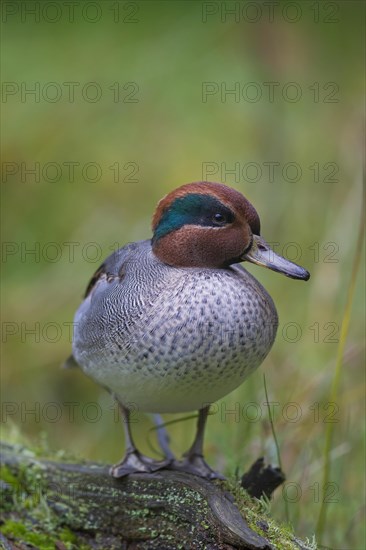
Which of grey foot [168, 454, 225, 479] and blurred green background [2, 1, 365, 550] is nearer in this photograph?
grey foot [168, 454, 225, 479]

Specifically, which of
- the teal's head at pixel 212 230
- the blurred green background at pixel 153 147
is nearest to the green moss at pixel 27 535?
the teal's head at pixel 212 230

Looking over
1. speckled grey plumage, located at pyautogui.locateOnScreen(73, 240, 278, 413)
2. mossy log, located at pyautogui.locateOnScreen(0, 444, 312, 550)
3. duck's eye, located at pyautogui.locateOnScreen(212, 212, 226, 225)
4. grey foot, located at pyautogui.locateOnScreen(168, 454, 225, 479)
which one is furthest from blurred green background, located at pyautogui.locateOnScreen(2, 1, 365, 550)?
duck's eye, located at pyautogui.locateOnScreen(212, 212, 226, 225)

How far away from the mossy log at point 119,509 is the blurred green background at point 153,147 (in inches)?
53.5

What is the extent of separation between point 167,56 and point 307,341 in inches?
94.7

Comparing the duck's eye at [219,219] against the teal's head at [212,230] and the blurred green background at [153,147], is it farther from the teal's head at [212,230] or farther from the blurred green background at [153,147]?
the blurred green background at [153,147]

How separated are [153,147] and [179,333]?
340cm

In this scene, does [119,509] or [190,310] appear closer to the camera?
[190,310]

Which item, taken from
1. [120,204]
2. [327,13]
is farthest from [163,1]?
[120,204]

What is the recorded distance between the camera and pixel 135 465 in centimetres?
299

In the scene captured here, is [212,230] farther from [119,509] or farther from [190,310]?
[119,509]

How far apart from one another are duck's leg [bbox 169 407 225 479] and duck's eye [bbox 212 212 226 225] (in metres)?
0.70

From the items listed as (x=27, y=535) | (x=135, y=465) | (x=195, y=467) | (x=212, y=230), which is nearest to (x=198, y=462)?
(x=195, y=467)

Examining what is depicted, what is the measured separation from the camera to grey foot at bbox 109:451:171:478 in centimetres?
296

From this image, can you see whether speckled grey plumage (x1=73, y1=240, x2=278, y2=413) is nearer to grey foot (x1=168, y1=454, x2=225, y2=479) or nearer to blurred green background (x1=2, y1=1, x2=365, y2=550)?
grey foot (x1=168, y1=454, x2=225, y2=479)
